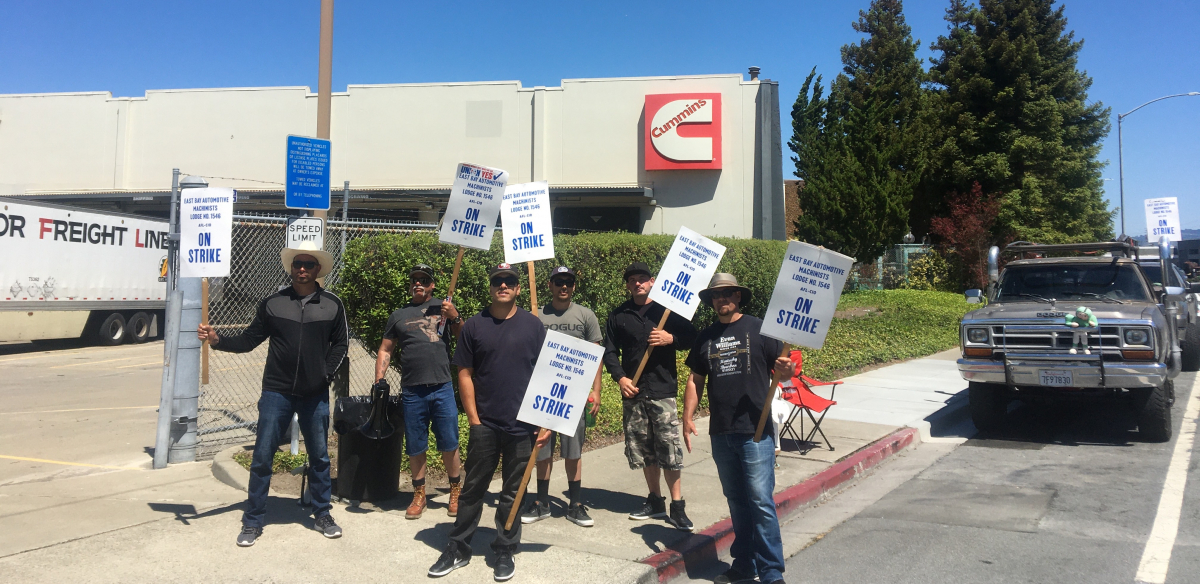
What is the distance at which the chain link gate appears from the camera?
8159mm

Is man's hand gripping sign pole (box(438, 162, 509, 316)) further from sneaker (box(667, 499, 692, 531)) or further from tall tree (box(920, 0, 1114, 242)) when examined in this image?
tall tree (box(920, 0, 1114, 242))

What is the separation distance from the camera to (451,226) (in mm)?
5695

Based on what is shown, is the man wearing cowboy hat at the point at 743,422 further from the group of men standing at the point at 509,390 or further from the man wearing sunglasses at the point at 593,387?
the man wearing sunglasses at the point at 593,387

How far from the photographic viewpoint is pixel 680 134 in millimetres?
26312

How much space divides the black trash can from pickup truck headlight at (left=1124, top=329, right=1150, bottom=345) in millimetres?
7245

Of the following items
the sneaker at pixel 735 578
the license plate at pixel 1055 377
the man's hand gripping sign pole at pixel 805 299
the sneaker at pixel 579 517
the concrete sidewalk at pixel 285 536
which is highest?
the man's hand gripping sign pole at pixel 805 299

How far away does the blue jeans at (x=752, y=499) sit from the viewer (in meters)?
4.55

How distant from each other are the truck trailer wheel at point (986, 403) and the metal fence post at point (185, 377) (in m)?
8.04

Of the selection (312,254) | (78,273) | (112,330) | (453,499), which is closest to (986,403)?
(453,499)

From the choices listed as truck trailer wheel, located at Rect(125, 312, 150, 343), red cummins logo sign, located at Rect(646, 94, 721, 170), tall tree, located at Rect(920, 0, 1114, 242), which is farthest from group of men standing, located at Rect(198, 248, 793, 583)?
tall tree, located at Rect(920, 0, 1114, 242)

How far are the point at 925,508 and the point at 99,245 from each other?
19.1 meters

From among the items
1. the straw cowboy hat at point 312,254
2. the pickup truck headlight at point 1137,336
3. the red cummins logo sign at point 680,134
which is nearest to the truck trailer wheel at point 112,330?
the red cummins logo sign at point 680,134

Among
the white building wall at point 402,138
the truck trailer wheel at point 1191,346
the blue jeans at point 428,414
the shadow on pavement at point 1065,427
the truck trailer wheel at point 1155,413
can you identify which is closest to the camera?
the blue jeans at point 428,414

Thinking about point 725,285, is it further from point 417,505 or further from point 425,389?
point 417,505
